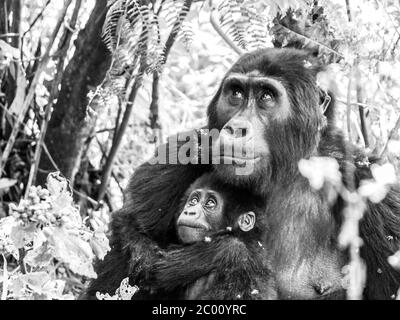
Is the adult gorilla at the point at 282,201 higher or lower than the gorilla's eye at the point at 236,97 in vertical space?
lower

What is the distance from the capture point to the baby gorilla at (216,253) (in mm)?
4680

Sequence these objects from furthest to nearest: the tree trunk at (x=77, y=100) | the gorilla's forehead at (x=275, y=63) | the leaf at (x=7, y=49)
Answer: the tree trunk at (x=77, y=100) < the leaf at (x=7, y=49) < the gorilla's forehead at (x=275, y=63)

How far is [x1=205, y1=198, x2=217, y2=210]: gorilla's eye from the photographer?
5043 mm

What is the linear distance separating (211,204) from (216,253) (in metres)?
0.39

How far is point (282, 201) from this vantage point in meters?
5.23

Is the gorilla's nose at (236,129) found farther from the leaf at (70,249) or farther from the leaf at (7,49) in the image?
the leaf at (7,49)

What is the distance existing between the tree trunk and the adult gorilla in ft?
4.34

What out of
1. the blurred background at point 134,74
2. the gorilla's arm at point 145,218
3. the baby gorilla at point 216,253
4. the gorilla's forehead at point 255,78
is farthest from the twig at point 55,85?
the gorilla's forehead at point 255,78

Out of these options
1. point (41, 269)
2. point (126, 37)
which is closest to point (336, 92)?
point (126, 37)
